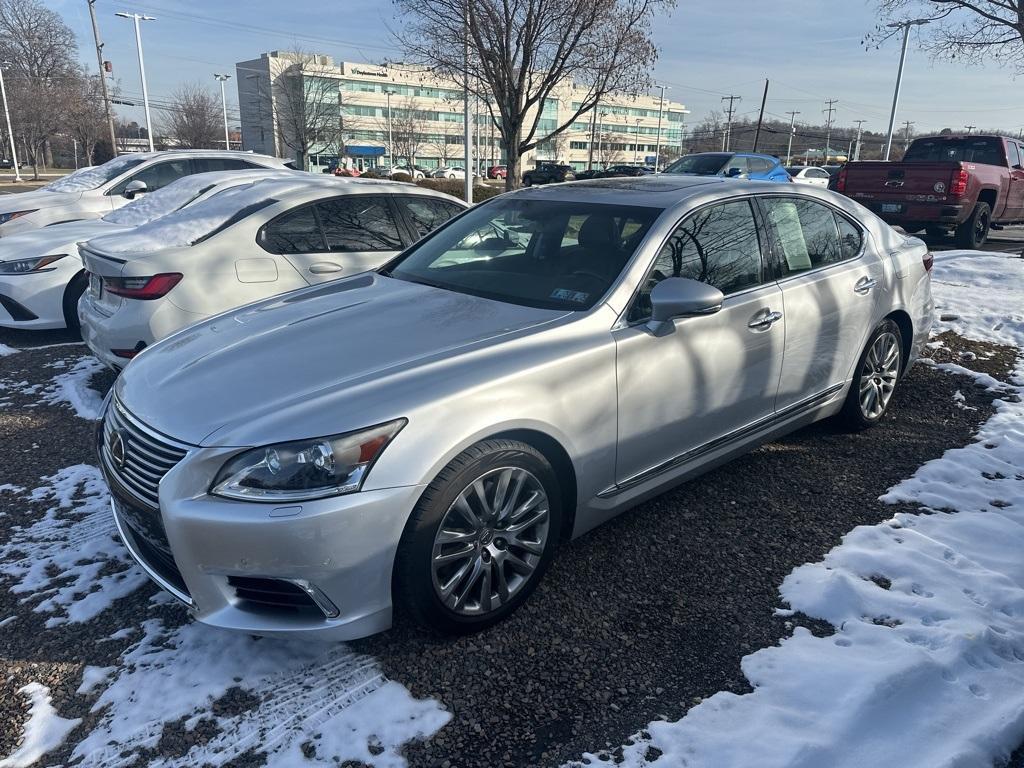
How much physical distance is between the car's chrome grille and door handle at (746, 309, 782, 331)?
259 centimetres

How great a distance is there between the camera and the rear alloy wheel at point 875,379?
4465 mm

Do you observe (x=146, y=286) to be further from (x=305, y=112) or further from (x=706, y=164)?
(x=305, y=112)

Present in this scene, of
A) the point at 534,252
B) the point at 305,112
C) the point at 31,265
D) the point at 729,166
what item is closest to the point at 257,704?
the point at 534,252

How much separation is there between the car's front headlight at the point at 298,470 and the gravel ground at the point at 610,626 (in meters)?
0.74

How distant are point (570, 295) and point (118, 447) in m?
1.91

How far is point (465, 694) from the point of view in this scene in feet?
8.04

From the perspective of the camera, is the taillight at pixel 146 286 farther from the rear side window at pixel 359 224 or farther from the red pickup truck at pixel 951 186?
the red pickup truck at pixel 951 186

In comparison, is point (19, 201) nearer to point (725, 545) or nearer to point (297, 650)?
point (297, 650)

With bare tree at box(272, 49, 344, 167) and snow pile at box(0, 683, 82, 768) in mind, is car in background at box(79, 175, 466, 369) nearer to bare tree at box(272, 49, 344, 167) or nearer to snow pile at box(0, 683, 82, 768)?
snow pile at box(0, 683, 82, 768)

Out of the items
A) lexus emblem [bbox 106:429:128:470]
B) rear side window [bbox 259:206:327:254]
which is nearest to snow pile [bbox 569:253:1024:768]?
lexus emblem [bbox 106:429:128:470]

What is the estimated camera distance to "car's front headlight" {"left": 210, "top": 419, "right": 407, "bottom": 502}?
2297 mm

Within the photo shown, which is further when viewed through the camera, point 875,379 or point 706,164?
point 706,164

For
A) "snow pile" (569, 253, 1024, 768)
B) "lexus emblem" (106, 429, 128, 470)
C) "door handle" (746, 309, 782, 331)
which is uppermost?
"door handle" (746, 309, 782, 331)

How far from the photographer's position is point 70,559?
3.24m
